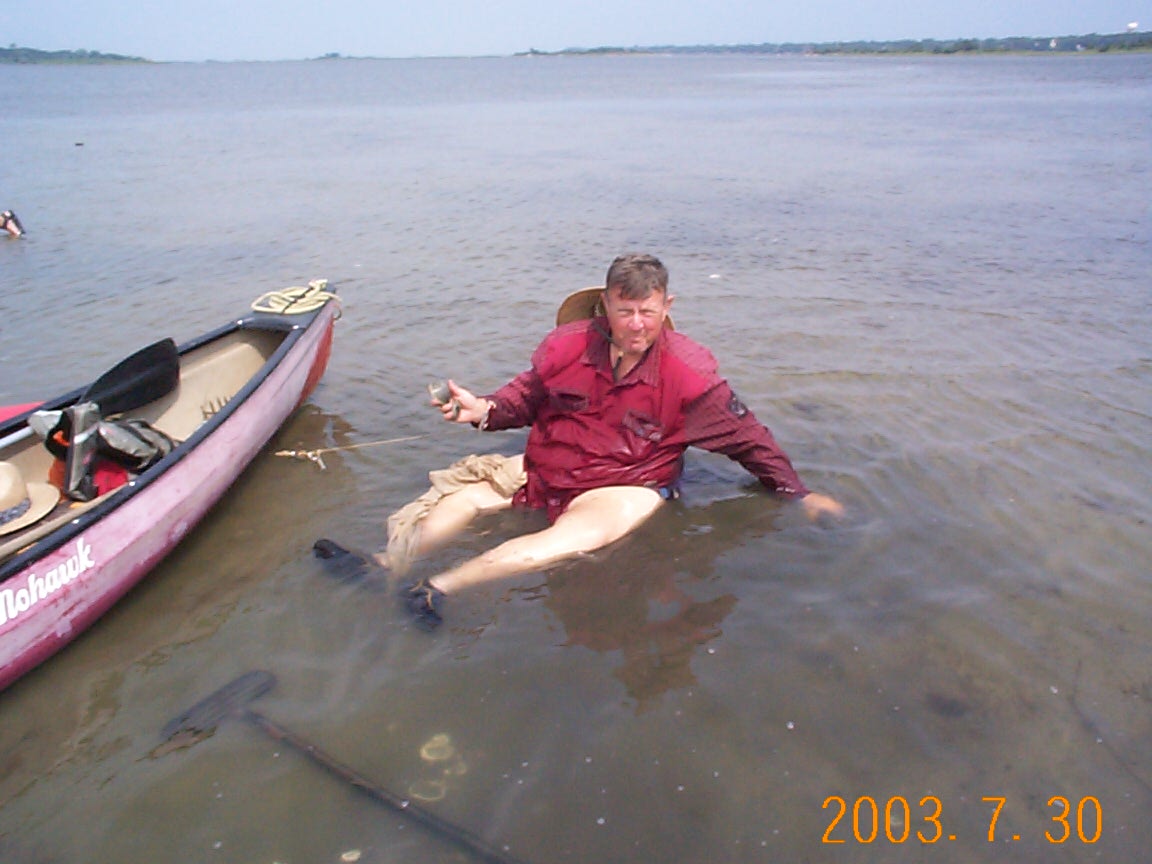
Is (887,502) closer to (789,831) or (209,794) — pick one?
(789,831)

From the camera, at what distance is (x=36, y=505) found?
4609mm

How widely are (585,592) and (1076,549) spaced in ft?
9.85

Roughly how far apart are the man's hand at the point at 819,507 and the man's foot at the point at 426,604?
2.48 meters

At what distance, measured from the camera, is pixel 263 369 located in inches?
246

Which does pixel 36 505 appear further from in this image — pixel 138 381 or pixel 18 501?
pixel 138 381

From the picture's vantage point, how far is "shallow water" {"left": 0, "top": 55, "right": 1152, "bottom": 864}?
11.0 ft

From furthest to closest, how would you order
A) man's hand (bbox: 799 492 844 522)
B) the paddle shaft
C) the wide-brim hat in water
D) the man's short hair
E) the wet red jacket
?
man's hand (bbox: 799 492 844 522)
the wide-brim hat in water
the wet red jacket
the man's short hair
the paddle shaft

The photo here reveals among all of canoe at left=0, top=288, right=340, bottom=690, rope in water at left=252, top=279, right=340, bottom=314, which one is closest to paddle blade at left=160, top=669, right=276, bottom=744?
canoe at left=0, top=288, right=340, bottom=690

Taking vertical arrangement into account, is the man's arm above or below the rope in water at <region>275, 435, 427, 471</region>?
above

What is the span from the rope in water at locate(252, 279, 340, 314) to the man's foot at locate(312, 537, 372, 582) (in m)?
2.98

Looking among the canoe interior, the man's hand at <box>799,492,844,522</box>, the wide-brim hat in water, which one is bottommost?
the man's hand at <box>799,492,844,522</box>

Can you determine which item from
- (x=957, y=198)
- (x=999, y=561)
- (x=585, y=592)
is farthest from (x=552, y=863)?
(x=957, y=198)

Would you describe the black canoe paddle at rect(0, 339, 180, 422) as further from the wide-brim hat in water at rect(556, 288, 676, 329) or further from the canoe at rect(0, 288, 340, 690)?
the wide-brim hat in water at rect(556, 288, 676, 329)
